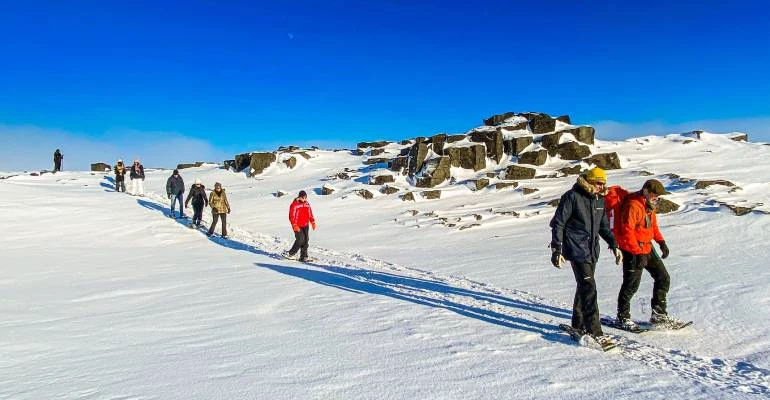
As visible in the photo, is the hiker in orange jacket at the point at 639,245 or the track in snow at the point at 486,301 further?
the hiker in orange jacket at the point at 639,245

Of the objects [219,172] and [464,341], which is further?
[219,172]

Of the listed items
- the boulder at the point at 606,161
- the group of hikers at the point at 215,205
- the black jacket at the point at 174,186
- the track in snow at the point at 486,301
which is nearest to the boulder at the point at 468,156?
the boulder at the point at 606,161

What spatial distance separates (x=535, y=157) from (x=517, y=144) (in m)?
1.91

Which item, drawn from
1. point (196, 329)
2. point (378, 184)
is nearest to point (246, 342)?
point (196, 329)

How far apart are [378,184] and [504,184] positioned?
→ 7.19 metres

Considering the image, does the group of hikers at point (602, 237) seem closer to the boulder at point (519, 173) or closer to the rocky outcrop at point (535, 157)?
the boulder at point (519, 173)

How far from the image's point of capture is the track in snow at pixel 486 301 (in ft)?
15.3

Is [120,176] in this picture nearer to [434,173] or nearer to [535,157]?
[434,173]

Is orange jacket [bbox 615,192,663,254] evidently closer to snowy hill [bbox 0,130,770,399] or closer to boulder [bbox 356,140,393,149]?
snowy hill [bbox 0,130,770,399]

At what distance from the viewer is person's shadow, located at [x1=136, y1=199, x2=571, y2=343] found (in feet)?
21.1

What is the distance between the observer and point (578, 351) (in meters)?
5.20

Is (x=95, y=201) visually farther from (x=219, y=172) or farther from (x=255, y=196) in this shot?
(x=219, y=172)

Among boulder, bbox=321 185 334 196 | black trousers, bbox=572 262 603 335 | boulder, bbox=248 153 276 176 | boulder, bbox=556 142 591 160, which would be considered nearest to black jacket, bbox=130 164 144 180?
boulder, bbox=321 185 334 196

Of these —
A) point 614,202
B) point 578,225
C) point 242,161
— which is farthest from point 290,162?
point 578,225
